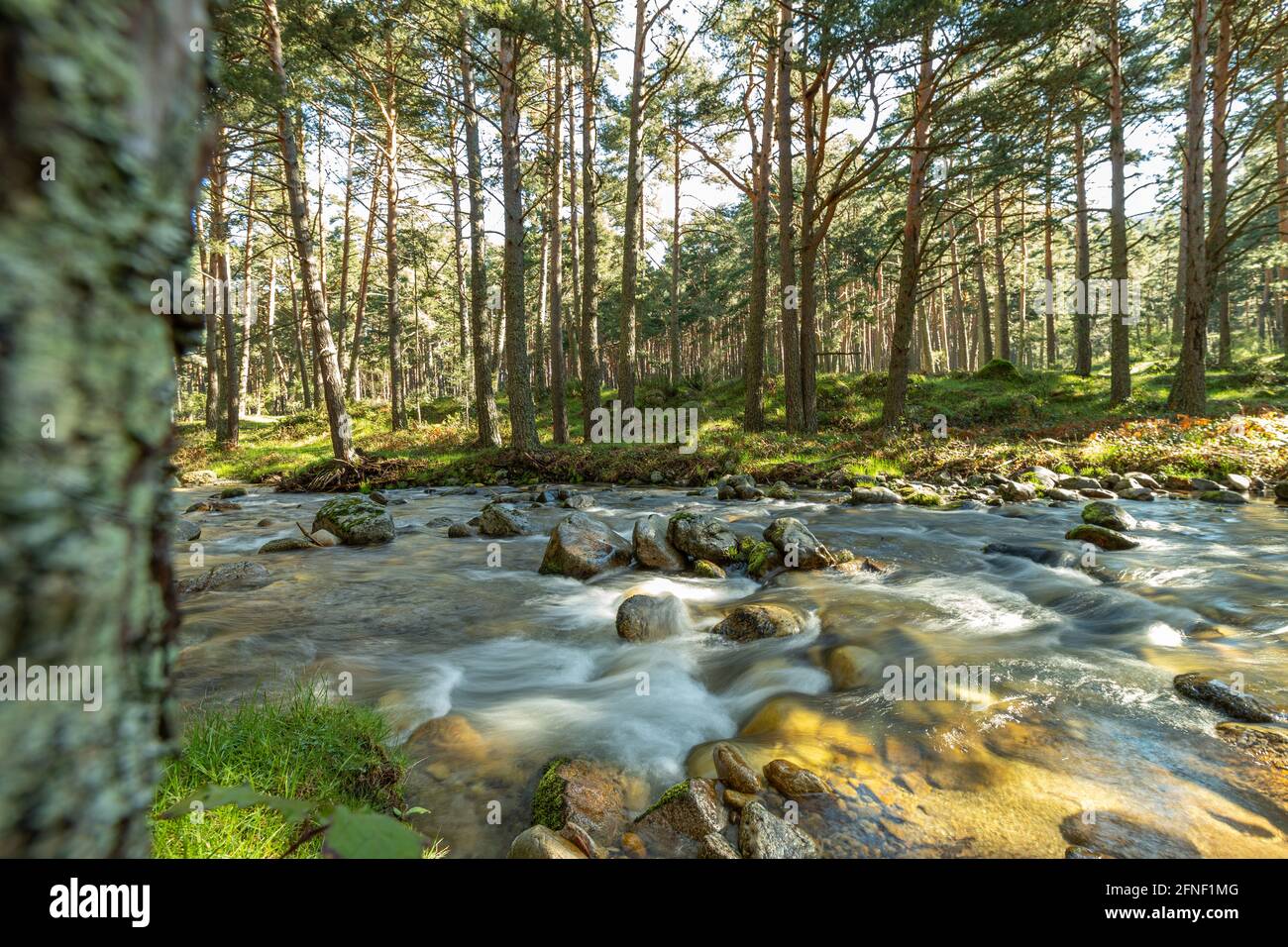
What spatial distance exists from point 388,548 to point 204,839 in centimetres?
658

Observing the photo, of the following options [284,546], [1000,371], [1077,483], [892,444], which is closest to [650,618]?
[284,546]

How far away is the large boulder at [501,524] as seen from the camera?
8.95 metres

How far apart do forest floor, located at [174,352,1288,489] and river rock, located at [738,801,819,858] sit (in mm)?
10584

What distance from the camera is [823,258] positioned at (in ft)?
99.9

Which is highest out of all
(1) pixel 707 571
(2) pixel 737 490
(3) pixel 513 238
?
(3) pixel 513 238

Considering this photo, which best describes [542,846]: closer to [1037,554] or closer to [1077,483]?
[1037,554]

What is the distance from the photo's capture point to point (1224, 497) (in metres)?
9.32

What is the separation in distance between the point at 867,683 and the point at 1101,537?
5.10m

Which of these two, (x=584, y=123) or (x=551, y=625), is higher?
(x=584, y=123)

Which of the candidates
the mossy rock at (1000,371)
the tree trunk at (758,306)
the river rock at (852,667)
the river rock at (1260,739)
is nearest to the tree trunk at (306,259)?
the tree trunk at (758,306)
